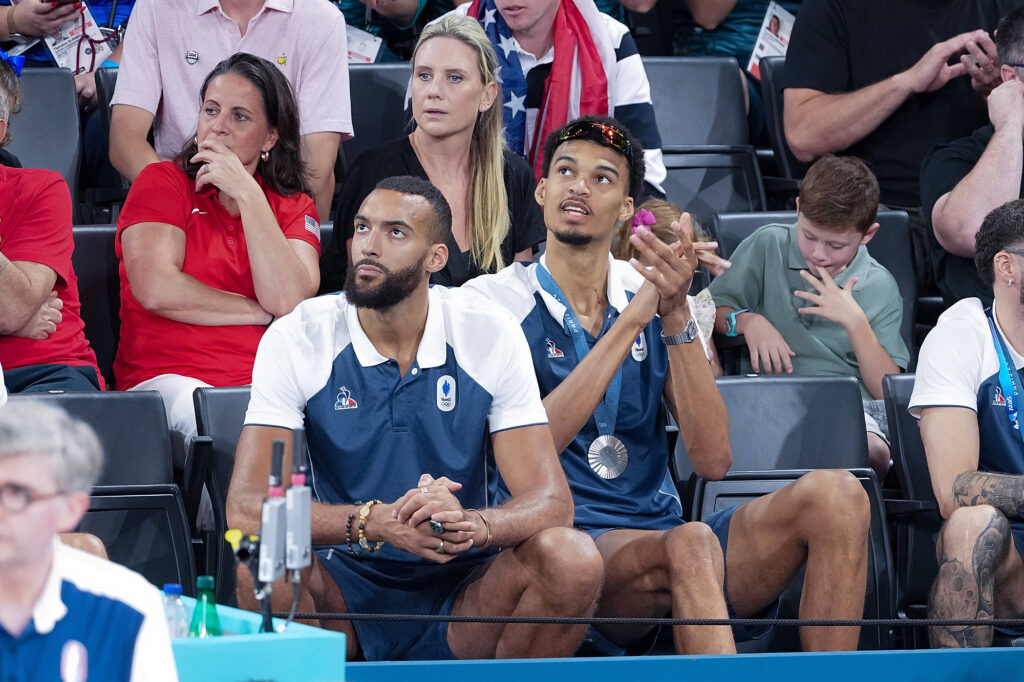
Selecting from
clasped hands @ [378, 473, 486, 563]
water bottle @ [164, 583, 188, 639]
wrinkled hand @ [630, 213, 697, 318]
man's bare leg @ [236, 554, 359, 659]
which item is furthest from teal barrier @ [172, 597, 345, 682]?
wrinkled hand @ [630, 213, 697, 318]

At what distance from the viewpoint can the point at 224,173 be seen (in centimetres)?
340

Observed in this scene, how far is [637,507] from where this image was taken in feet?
9.78

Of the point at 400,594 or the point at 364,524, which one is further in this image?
the point at 400,594

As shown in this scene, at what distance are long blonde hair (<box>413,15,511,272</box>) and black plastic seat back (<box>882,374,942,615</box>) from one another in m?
1.10

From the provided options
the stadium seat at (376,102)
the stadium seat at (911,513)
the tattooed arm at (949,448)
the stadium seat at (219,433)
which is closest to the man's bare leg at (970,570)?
the tattooed arm at (949,448)

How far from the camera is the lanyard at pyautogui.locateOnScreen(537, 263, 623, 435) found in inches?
118

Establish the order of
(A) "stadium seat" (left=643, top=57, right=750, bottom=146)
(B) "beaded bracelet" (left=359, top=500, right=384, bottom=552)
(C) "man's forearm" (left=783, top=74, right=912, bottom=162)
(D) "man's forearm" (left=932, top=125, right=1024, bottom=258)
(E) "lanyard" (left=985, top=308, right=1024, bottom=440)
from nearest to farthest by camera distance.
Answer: (B) "beaded bracelet" (left=359, top=500, right=384, bottom=552) < (E) "lanyard" (left=985, top=308, right=1024, bottom=440) < (D) "man's forearm" (left=932, top=125, right=1024, bottom=258) < (C) "man's forearm" (left=783, top=74, right=912, bottom=162) < (A) "stadium seat" (left=643, top=57, right=750, bottom=146)

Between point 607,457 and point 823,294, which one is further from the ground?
point 823,294

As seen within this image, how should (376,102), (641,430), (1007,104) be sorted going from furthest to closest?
1. (376,102)
2. (1007,104)
3. (641,430)

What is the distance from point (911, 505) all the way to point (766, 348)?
73 centimetres

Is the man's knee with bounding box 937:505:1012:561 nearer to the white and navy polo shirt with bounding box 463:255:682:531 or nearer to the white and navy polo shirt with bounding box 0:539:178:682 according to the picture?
the white and navy polo shirt with bounding box 463:255:682:531

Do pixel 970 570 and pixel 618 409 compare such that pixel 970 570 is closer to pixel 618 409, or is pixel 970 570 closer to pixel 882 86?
pixel 618 409

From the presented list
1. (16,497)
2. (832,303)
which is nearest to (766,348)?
(832,303)

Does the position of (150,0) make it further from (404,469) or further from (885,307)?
(885,307)
